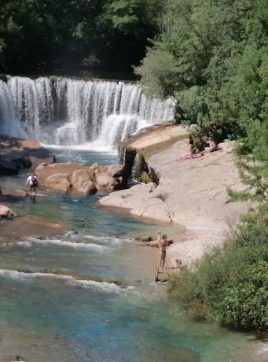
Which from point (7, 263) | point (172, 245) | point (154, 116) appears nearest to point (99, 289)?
point (7, 263)

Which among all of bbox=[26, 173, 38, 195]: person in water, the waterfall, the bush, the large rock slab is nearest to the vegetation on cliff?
the bush

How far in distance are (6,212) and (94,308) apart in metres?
10.7

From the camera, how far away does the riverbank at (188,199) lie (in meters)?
25.9

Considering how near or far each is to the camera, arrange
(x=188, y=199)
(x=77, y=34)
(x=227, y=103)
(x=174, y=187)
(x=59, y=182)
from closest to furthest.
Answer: (x=188, y=199)
(x=174, y=187)
(x=227, y=103)
(x=59, y=182)
(x=77, y=34)

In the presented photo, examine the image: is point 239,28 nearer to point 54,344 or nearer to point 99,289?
point 99,289

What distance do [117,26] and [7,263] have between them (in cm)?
4055

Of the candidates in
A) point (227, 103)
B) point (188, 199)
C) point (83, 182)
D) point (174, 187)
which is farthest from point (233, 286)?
point (83, 182)

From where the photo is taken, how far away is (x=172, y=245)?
25078 millimetres

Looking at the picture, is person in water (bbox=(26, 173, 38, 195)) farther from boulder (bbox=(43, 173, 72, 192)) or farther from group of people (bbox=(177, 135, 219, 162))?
group of people (bbox=(177, 135, 219, 162))

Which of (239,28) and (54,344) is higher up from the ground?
(239,28)

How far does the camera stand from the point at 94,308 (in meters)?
18.9

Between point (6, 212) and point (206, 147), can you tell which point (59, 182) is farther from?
point (206, 147)

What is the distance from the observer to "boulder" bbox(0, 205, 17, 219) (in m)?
28.4

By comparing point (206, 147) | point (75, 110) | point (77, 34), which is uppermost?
point (77, 34)
